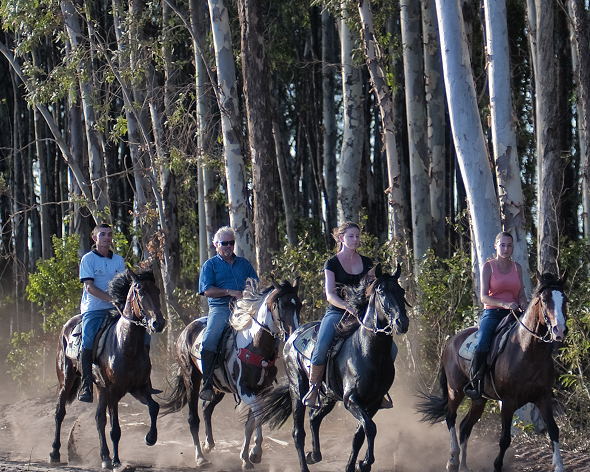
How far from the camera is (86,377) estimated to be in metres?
8.48

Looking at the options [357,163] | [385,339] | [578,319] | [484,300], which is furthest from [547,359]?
[357,163]

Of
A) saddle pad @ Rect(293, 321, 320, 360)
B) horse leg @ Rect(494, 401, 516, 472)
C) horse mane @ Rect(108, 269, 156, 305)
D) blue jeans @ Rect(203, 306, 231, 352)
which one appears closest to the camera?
horse leg @ Rect(494, 401, 516, 472)

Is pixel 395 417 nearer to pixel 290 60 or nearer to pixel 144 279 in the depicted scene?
pixel 144 279

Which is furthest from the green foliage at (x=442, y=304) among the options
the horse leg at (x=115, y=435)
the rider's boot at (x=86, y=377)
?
the rider's boot at (x=86, y=377)

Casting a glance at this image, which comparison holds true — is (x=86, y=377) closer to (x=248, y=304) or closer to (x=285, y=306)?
(x=248, y=304)

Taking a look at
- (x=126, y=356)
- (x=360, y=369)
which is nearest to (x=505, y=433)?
(x=360, y=369)

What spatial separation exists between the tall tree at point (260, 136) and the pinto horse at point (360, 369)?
5024 millimetres

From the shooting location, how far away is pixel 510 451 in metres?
8.60

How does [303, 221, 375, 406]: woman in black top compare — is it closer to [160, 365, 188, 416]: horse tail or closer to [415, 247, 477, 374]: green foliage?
[160, 365, 188, 416]: horse tail

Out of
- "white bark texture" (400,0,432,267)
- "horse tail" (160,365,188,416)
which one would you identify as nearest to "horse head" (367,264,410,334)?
"horse tail" (160,365,188,416)

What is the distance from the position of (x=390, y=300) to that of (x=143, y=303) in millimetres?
2756

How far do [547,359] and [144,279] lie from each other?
13.7 feet

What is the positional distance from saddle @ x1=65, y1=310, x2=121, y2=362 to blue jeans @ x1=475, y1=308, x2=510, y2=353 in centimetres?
408

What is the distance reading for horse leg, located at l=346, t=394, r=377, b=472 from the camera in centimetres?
666
